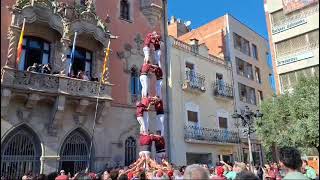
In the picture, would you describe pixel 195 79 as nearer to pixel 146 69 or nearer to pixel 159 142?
pixel 146 69

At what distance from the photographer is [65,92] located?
52.4 feet

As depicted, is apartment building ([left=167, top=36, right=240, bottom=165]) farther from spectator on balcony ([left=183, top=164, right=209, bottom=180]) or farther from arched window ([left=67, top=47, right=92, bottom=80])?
spectator on balcony ([left=183, top=164, right=209, bottom=180])

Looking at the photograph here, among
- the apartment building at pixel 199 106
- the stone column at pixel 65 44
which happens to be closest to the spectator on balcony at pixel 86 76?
the stone column at pixel 65 44

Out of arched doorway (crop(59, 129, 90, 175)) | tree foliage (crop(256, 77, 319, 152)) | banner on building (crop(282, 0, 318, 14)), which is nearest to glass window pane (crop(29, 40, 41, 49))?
arched doorway (crop(59, 129, 90, 175))

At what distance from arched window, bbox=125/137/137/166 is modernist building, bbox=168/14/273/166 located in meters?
11.4

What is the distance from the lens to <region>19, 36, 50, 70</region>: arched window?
16.6 meters

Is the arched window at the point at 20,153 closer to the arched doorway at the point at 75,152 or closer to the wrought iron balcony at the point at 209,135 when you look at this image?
the arched doorway at the point at 75,152

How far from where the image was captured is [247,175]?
3.91 metres

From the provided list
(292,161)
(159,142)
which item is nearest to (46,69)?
(159,142)

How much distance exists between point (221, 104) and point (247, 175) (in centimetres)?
2319

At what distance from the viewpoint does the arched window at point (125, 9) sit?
21.2m

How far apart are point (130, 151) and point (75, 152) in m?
3.24

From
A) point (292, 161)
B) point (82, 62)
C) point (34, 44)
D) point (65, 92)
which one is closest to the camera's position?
point (292, 161)

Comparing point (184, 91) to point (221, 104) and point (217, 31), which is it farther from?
point (217, 31)
